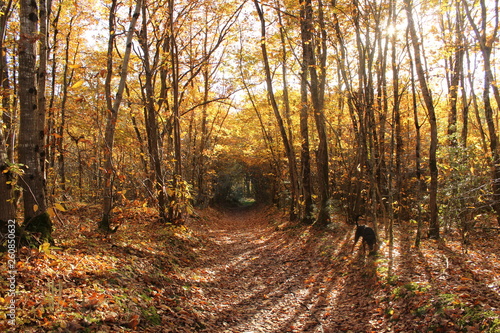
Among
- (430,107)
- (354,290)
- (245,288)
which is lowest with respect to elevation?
(245,288)

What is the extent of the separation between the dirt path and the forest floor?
25 mm

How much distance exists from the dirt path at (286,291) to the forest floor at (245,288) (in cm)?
3

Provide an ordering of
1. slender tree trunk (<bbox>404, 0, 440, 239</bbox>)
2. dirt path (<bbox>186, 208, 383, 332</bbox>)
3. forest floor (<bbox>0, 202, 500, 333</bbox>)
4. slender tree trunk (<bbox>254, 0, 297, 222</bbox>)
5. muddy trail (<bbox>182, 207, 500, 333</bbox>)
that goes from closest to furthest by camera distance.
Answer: forest floor (<bbox>0, 202, 500, 333</bbox>), muddy trail (<bbox>182, 207, 500, 333</bbox>), dirt path (<bbox>186, 208, 383, 332</bbox>), slender tree trunk (<bbox>404, 0, 440, 239</bbox>), slender tree trunk (<bbox>254, 0, 297, 222</bbox>)

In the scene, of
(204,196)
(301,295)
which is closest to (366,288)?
(301,295)

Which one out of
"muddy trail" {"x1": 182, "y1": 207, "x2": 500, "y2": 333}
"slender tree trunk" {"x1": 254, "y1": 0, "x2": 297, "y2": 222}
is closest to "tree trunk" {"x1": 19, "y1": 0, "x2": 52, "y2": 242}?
"muddy trail" {"x1": 182, "y1": 207, "x2": 500, "y2": 333}

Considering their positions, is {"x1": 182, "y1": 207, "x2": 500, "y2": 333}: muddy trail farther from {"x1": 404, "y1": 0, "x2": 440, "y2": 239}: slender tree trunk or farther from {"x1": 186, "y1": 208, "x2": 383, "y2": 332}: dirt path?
{"x1": 404, "y1": 0, "x2": 440, "y2": 239}: slender tree trunk

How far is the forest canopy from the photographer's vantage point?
5.29 metres

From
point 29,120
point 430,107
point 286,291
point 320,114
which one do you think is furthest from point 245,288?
point 320,114

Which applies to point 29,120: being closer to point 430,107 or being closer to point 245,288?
point 245,288

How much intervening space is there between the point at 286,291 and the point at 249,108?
13878 millimetres

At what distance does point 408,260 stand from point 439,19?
12911mm

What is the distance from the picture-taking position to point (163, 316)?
4203 mm

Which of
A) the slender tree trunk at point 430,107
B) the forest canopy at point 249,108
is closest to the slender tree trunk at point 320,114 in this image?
the forest canopy at point 249,108

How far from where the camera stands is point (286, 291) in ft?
19.9
